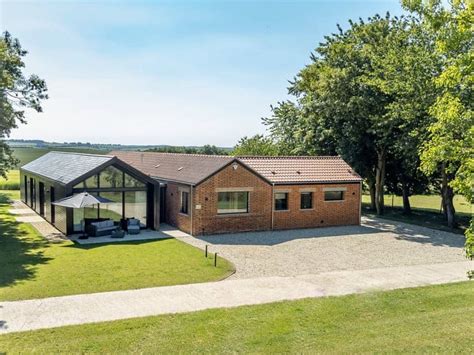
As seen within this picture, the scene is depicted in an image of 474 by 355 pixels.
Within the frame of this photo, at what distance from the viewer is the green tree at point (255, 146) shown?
138 ft

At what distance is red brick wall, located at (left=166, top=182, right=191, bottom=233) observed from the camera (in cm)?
2270

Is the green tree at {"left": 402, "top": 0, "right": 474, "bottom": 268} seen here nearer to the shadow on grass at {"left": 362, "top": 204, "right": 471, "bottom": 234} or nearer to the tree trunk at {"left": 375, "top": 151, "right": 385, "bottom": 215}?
the shadow on grass at {"left": 362, "top": 204, "right": 471, "bottom": 234}

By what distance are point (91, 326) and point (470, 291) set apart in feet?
34.8

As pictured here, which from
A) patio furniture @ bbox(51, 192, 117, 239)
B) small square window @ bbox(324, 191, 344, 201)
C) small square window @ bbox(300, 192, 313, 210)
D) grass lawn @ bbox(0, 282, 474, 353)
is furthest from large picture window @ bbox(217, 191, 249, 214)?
grass lawn @ bbox(0, 282, 474, 353)

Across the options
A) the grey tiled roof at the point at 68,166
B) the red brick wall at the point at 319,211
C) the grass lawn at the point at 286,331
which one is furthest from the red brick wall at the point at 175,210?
the grass lawn at the point at 286,331

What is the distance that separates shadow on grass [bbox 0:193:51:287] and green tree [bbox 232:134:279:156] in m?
23.6

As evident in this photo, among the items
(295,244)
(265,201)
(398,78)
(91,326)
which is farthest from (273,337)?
(398,78)

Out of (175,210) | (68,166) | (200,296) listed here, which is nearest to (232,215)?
(175,210)

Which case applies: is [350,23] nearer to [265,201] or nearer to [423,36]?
[423,36]

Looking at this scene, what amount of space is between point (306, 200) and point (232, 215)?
459cm

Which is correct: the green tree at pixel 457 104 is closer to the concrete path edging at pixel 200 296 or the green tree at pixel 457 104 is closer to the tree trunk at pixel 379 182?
the concrete path edging at pixel 200 296

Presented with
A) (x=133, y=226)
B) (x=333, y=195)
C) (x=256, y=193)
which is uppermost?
(x=256, y=193)

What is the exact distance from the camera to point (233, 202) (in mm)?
23000

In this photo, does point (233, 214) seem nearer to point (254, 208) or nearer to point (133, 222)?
point (254, 208)
